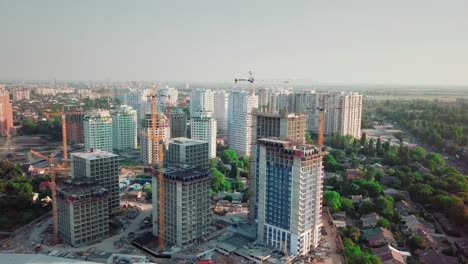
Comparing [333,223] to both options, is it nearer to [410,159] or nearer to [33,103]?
[410,159]

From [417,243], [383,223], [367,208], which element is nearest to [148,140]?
[367,208]

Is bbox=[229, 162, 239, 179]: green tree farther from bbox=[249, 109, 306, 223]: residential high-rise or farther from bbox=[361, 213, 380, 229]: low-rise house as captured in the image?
bbox=[361, 213, 380, 229]: low-rise house

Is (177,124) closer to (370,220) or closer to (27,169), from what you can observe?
(27,169)

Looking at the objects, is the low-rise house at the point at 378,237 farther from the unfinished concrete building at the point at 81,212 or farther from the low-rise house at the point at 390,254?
the unfinished concrete building at the point at 81,212

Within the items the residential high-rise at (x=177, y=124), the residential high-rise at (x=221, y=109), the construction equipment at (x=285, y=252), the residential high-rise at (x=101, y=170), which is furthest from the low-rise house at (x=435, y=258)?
the residential high-rise at (x=221, y=109)

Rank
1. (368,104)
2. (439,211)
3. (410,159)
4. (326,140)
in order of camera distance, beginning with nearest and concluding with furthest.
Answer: (439,211), (410,159), (326,140), (368,104)

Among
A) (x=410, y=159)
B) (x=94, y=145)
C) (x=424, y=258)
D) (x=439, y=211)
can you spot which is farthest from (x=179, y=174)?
(x=410, y=159)
